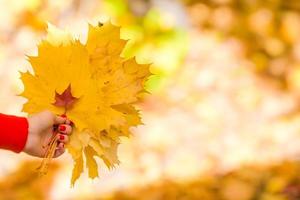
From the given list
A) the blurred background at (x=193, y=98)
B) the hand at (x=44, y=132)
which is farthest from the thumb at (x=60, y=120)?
the blurred background at (x=193, y=98)

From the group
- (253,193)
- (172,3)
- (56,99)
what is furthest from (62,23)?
(56,99)

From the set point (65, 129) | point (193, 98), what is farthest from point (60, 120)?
point (193, 98)

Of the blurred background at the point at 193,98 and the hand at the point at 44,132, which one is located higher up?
the blurred background at the point at 193,98

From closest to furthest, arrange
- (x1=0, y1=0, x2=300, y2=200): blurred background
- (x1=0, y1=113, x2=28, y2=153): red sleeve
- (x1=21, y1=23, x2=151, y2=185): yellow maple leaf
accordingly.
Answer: (x1=21, y1=23, x2=151, y2=185): yellow maple leaf → (x1=0, y1=113, x2=28, y2=153): red sleeve → (x1=0, y1=0, x2=300, y2=200): blurred background

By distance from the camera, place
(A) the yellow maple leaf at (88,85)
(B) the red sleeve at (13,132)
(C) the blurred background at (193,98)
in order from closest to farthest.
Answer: (A) the yellow maple leaf at (88,85) < (B) the red sleeve at (13,132) < (C) the blurred background at (193,98)

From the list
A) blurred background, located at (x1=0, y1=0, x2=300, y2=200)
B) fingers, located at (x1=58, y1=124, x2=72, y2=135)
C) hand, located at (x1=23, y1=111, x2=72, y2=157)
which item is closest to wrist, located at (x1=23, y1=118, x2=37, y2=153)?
hand, located at (x1=23, y1=111, x2=72, y2=157)

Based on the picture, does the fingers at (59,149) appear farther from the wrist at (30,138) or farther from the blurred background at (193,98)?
the blurred background at (193,98)

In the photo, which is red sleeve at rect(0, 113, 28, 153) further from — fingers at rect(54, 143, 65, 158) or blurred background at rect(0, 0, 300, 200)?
blurred background at rect(0, 0, 300, 200)
